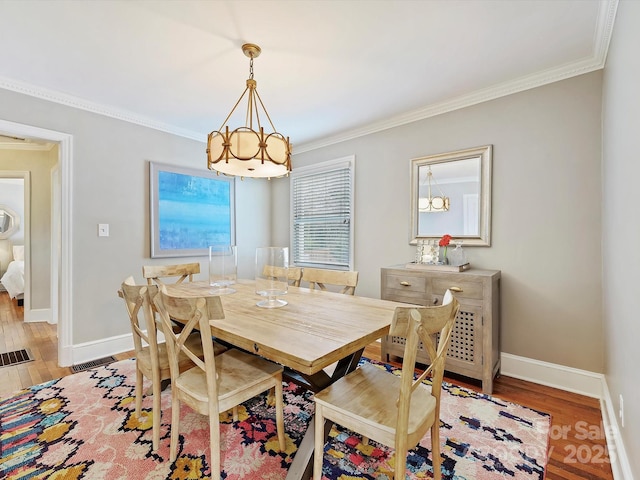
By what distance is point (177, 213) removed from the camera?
11.3 feet

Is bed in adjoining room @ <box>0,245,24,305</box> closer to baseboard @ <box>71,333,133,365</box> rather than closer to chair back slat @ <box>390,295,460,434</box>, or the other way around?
baseboard @ <box>71,333,133,365</box>

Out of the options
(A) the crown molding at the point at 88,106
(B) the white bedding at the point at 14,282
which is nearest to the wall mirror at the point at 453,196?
(A) the crown molding at the point at 88,106

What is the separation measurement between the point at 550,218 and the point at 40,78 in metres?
4.20

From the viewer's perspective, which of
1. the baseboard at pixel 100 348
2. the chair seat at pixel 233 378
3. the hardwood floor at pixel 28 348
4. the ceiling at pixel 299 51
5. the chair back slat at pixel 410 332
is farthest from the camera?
the baseboard at pixel 100 348

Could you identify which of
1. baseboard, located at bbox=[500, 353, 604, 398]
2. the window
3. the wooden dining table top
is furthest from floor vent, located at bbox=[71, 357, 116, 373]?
baseboard, located at bbox=[500, 353, 604, 398]

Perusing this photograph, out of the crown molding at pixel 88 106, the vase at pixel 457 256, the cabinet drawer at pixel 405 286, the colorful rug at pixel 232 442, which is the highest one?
the crown molding at pixel 88 106

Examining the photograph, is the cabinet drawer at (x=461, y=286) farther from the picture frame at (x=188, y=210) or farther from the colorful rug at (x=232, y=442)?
the picture frame at (x=188, y=210)

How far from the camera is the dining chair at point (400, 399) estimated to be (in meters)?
1.05

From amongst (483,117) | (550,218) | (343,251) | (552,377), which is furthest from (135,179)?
(552,377)

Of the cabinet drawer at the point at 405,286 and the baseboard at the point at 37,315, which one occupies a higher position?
the cabinet drawer at the point at 405,286

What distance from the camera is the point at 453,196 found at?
2.79 m

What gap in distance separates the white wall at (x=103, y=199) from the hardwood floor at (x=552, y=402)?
414mm

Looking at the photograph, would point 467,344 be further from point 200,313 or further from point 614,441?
point 200,313

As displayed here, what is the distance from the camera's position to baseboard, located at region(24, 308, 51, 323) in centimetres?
404
